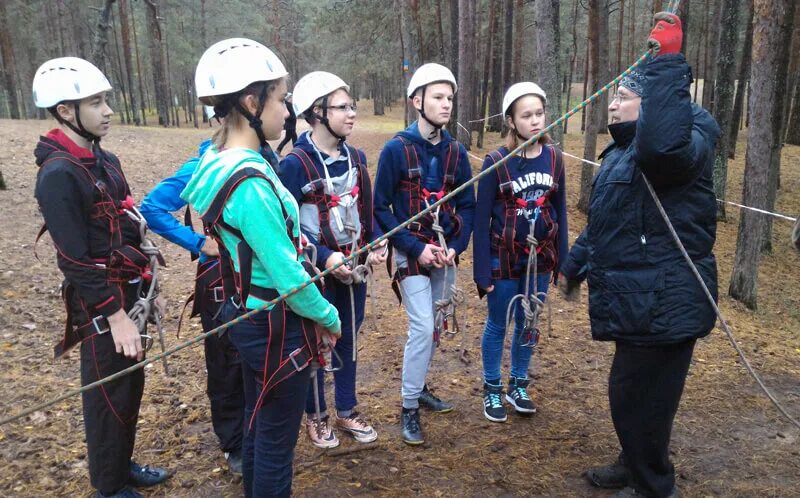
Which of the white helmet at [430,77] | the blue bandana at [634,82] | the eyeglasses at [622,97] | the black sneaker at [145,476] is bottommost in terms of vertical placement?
the black sneaker at [145,476]

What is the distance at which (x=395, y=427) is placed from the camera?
4.07 metres

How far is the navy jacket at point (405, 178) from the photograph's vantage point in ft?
12.2

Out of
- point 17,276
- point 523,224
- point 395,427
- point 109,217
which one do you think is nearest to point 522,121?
point 523,224

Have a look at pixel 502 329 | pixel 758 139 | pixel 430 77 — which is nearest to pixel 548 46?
pixel 758 139

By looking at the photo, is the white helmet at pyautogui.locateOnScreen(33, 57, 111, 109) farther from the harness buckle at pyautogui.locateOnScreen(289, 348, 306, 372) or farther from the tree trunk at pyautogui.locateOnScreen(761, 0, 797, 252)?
the tree trunk at pyautogui.locateOnScreen(761, 0, 797, 252)

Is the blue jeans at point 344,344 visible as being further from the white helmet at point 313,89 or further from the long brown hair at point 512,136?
the long brown hair at point 512,136

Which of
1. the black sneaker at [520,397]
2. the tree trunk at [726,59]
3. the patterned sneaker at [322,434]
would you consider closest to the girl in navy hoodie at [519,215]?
the black sneaker at [520,397]

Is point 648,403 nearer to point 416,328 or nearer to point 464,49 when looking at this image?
point 416,328

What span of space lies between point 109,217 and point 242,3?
47.2 m

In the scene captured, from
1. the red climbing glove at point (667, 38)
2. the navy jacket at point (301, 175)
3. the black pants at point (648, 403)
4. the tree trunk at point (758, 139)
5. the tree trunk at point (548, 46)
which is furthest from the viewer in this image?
the tree trunk at point (548, 46)

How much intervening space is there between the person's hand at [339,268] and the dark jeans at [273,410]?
1001 mm

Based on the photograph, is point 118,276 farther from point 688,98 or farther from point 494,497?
point 688,98

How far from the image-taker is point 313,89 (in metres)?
3.55

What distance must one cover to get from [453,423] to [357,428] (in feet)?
2.43
